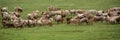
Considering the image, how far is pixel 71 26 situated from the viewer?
3497 cm

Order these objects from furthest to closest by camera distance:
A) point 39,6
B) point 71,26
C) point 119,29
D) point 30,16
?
point 39,6
point 30,16
point 71,26
point 119,29

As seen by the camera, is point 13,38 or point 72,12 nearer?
point 13,38

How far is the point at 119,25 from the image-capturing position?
112 ft

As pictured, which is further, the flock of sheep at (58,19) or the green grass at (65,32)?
the flock of sheep at (58,19)

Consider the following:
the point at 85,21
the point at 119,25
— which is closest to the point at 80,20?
the point at 85,21

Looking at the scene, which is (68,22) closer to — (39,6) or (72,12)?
(72,12)

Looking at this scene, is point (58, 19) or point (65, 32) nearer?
point (65, 32)

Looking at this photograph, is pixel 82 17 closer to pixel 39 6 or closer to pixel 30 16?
pixel 30 16

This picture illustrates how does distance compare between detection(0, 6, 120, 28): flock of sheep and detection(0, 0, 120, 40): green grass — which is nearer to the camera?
detection(0, 0, 120, 40): green grass

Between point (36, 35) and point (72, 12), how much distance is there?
11.5 metres

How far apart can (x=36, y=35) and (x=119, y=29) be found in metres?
6.13

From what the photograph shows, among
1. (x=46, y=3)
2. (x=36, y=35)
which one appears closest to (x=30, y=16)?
(x=36, y=35)

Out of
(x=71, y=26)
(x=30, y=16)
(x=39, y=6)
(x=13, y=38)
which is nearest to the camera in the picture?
(x=13, y=38)

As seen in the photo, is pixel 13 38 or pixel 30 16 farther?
pixel 30 16
